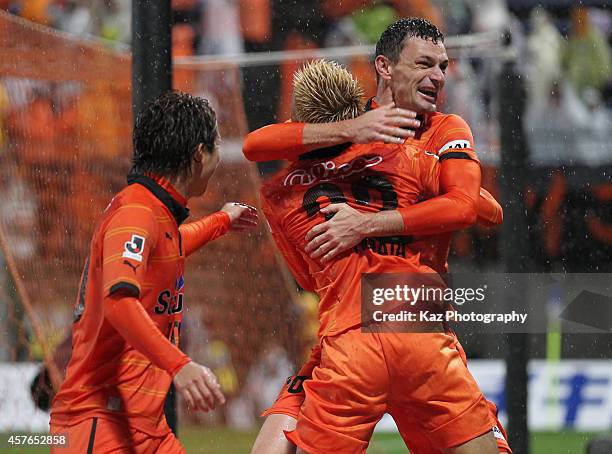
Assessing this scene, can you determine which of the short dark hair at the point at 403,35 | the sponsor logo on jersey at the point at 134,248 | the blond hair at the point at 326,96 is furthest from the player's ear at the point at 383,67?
the sponsor logo on jersey at the point at 134,248

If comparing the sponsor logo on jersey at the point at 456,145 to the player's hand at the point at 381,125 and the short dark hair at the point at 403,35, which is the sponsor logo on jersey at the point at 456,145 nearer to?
the player's hand at the point at 381,125

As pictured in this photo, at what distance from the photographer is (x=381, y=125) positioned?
136 inches

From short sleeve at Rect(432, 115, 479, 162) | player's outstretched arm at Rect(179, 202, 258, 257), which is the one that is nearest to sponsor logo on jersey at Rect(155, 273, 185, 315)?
player's outstretched arm at Rect(179, 202, 258, 257)

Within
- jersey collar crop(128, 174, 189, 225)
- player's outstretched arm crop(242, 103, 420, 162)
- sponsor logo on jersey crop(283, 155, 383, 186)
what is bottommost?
jersey collar crop(128, 174, 189, 225)

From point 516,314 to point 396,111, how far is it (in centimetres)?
382

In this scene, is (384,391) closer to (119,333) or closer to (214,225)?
(119,333)

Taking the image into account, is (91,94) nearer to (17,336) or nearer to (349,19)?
(17,336)

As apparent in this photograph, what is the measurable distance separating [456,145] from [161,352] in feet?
3.99

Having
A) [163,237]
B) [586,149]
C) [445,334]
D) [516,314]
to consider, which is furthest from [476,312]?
[586,149]

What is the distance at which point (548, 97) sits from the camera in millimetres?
11312

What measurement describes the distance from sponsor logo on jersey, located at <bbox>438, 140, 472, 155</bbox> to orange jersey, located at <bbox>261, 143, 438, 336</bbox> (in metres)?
0.06

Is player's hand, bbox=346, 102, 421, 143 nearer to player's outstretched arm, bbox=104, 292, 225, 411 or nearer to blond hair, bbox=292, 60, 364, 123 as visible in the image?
blond hair, bbox=292, 60, 364, 123

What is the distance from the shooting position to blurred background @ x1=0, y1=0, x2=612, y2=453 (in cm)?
657

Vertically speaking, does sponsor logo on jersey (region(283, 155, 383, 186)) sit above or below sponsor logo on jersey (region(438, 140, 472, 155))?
below
